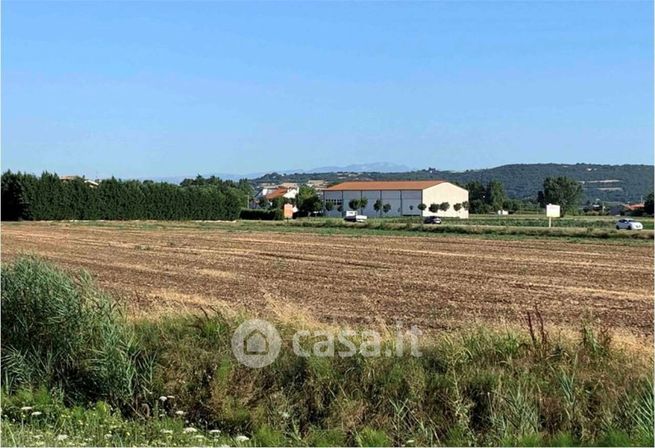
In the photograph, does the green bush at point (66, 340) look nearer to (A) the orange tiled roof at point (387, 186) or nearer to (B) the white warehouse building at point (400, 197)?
(B) the white warehouse building at point (400, 197)

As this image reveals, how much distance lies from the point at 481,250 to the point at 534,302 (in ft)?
65.4

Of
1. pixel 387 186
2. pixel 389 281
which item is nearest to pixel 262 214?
pixel 387 186

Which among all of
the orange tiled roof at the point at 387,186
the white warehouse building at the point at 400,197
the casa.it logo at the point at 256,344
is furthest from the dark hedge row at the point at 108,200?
A: the casa.it logo at the point at 256,344

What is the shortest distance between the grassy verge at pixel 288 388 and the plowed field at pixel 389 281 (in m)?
2.03

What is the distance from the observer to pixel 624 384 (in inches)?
263

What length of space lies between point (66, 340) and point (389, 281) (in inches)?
511

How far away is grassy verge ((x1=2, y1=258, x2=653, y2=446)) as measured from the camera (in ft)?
21.3

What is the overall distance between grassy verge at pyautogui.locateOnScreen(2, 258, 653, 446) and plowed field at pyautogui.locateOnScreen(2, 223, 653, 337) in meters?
2.03

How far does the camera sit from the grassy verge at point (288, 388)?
21.3 ft

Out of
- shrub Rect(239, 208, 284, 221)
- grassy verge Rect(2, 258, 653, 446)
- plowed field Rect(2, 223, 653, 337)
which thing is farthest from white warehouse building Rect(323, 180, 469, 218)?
grassy verge Rect(2, 258, 653, 446)

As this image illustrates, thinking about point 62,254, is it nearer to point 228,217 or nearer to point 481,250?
point 481,250

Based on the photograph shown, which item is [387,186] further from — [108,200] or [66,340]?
[66,340]

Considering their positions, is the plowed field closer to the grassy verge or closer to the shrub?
the grassy verge

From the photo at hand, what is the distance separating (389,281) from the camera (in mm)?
20375
